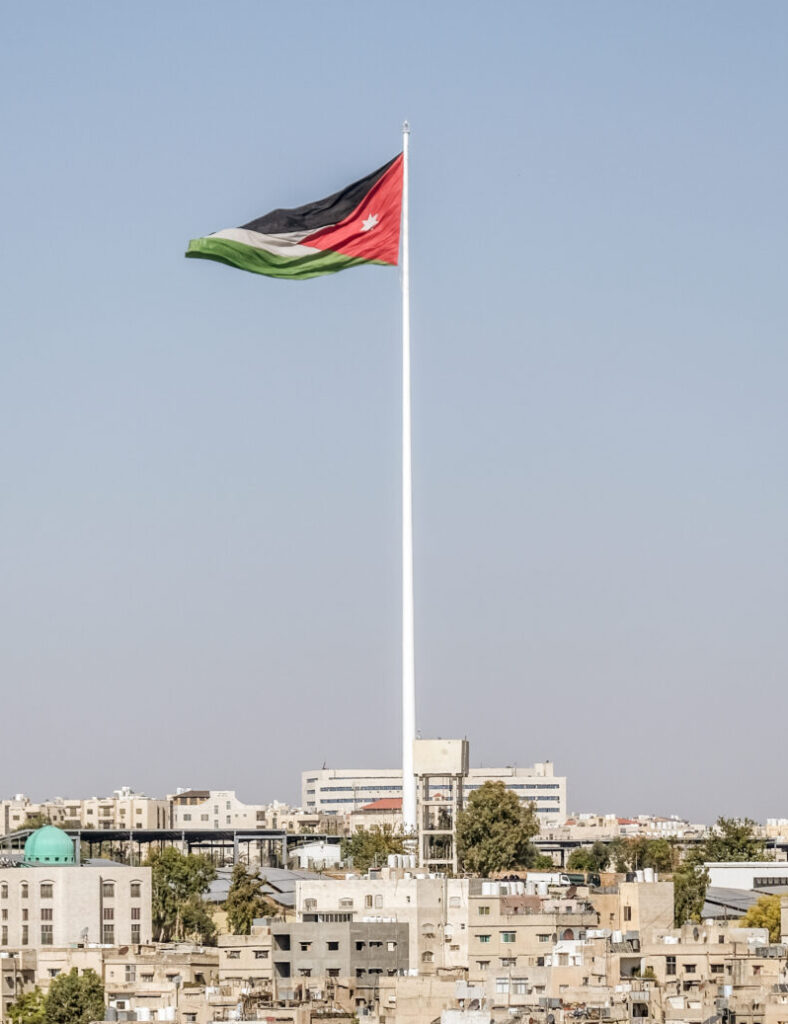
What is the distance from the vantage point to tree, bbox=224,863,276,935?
98056mm

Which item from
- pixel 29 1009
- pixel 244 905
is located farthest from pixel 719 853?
pixel 29 1009

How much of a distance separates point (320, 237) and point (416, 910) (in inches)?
911

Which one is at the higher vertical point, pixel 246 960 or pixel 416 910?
pixel 416 910

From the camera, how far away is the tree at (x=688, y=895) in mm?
96519

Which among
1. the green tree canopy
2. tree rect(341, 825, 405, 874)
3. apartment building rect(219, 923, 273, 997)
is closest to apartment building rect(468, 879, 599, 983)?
apartment building rect(219, 923, 273, 997)

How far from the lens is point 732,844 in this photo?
12838cm

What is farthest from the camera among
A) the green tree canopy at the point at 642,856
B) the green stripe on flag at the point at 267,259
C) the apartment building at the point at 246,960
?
the green tree canopy at the point at 642,856

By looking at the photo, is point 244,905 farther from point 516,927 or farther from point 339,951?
point 516,927

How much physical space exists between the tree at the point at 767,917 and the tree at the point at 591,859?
3011 centimetres

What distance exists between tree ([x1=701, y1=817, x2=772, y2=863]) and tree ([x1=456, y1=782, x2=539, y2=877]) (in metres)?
24.1

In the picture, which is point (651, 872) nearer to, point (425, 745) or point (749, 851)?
point (425, 745)

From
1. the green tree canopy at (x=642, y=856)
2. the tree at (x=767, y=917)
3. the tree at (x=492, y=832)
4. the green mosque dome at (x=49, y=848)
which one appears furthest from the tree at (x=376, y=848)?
the tree at (x=767, y=917)

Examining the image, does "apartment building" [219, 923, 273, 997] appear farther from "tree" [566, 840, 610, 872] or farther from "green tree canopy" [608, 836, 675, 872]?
"tree" [566, 840, 610, 872]

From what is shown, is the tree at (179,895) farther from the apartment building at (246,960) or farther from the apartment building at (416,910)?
the apartment building at (246,960)
